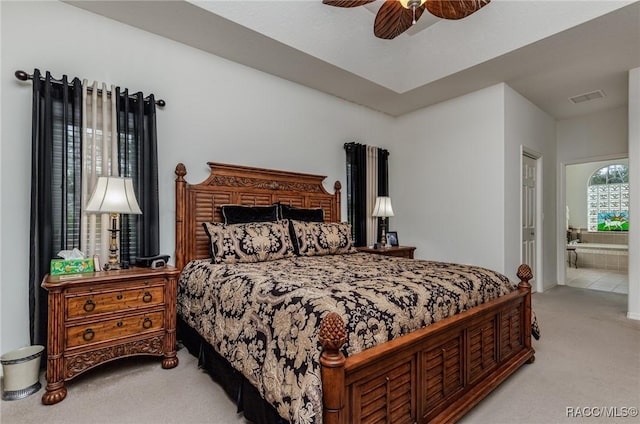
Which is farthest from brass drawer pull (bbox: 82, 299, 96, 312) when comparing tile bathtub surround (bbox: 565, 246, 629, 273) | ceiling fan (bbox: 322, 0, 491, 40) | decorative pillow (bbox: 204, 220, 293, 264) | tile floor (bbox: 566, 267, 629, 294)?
tile bathtub surround (bbox: 565, 246, 629, 273)

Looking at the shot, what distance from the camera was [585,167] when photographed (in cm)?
858

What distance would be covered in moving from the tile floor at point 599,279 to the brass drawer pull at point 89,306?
6556mm

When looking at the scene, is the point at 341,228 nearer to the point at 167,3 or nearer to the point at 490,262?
the point at 490,262

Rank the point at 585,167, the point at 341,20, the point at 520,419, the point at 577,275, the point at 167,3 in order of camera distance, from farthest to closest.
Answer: the point at 585,167, the point at 577,275, the point at 341,20, the point at 167,3, the point at 520,419

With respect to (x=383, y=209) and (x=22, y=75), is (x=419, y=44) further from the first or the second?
(x=22, y=75)

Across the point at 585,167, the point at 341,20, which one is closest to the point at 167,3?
the point at 341,20

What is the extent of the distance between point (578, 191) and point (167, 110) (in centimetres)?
1008

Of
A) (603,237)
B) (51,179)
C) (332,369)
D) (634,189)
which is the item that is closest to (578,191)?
(603,237)

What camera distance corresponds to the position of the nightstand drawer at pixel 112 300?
80.0 inches

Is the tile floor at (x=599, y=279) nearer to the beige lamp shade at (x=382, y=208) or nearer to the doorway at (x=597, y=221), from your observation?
the doorway at (x=597, y=221)

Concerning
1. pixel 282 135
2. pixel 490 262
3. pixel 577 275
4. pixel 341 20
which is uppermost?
pixel 341 20

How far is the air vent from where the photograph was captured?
4342 millimetres

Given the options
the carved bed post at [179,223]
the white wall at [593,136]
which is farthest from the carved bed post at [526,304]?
the white wall at [593,136]

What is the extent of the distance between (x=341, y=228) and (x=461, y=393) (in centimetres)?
197
